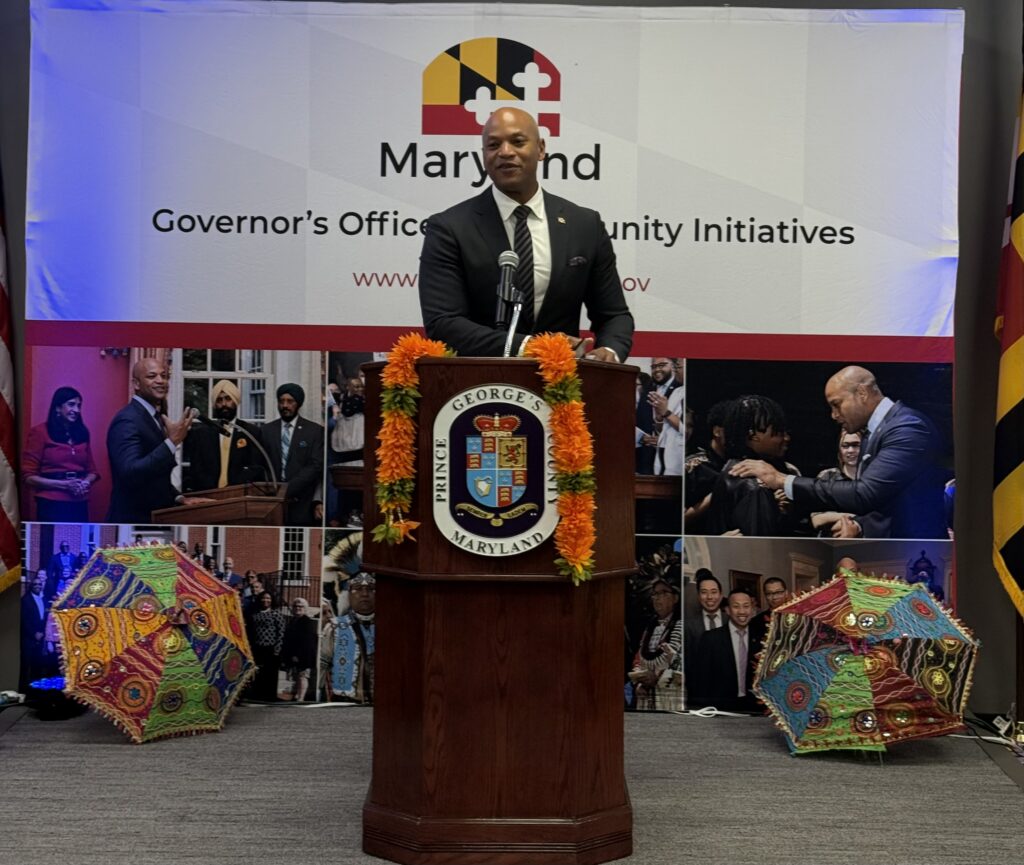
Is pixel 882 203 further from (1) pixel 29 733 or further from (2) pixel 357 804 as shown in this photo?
(1) pixel 29 733

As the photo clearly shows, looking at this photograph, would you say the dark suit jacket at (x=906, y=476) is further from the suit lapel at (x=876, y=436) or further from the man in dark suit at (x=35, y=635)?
the man in dark suit at (x=35, y=635)

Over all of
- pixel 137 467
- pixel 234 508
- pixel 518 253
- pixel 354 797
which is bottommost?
pixel 354 797

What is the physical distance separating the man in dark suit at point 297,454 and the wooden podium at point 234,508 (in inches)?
2.0

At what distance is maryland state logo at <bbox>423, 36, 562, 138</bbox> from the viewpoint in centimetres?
493

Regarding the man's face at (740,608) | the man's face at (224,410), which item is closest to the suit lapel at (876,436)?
the man's face at (740,608)

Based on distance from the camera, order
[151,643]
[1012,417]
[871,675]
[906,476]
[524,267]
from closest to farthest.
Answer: [524,267]
[871,675]
[151,643]
[1012,417]
[906,476]

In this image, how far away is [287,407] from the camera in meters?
4.98

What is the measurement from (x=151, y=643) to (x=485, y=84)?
2.51 metres

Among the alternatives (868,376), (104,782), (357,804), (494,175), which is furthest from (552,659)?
(868,376)

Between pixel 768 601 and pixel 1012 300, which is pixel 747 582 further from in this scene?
pixel 1012 300

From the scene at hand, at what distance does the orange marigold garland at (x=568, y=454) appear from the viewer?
3.05m

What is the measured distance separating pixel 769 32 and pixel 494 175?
6.73 feet

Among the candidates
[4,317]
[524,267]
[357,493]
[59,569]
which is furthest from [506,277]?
[4,317]

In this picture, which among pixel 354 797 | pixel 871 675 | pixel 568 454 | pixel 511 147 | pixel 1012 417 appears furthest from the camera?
pixel 1012 417
